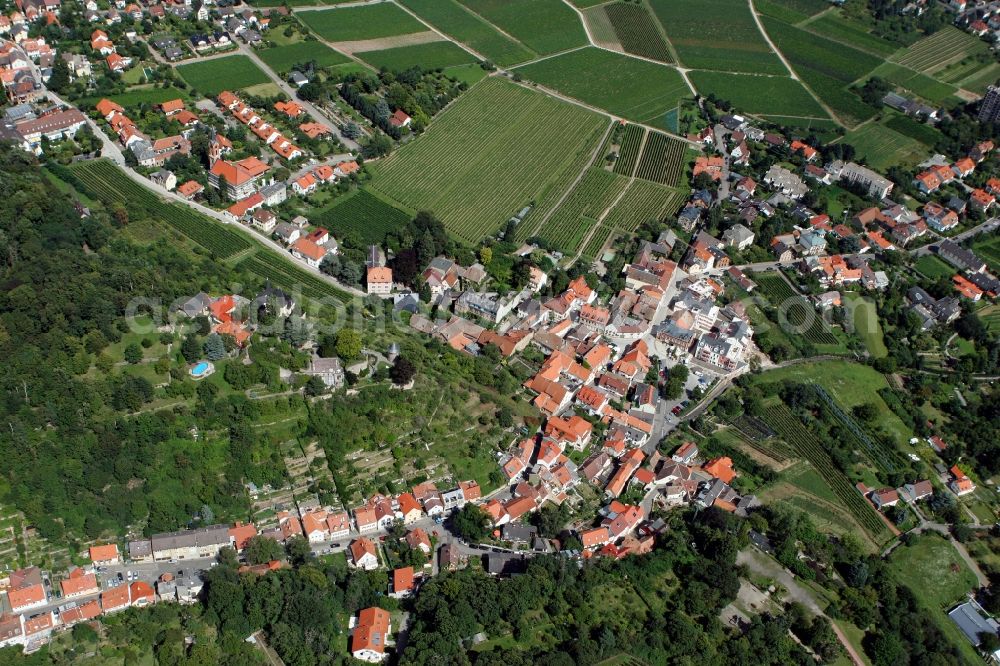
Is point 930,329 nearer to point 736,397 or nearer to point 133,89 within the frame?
point 736,397

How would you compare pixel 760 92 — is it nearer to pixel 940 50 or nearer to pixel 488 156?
pixel 940 50

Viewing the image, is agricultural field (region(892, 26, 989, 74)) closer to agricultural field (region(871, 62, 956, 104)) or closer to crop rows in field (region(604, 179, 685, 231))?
agricultural field (region(871, 62, 956, 104))

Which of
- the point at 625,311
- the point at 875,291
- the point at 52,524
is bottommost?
the point at 52,524

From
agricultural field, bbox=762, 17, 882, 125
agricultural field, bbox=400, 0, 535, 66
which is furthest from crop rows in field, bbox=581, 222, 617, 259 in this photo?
agricultural field, bbox=762, 17, 882, 125

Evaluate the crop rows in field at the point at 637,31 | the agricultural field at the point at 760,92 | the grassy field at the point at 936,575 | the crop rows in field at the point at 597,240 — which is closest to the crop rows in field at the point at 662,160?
the crop rows in field at the point at 597,240

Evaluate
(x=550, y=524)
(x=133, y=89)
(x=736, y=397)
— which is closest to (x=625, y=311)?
(x=736, y=397)

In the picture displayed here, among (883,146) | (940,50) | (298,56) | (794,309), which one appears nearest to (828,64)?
(940,50)
